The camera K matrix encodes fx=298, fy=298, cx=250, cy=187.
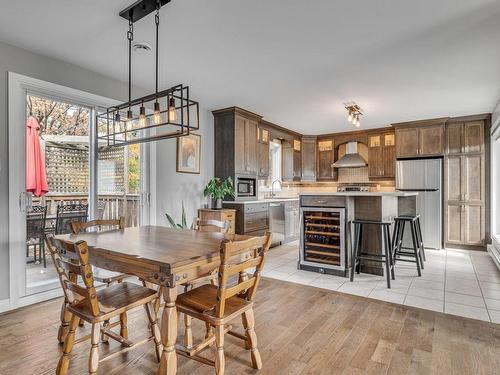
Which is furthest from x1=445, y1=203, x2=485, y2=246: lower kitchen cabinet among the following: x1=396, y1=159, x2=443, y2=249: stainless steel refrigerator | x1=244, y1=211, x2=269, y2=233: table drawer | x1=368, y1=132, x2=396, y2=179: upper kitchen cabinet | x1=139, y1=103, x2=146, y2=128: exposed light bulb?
x1=139, y1=103, x2=146, y2=128: exposed light bulb

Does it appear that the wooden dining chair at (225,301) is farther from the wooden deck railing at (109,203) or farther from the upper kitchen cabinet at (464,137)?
the upper kitchen cabinet at (464,137)

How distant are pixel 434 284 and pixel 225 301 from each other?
2.94m

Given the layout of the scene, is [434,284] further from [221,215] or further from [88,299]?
[88,299]

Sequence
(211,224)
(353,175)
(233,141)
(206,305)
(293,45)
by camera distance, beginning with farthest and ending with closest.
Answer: (353,175) < (233,141) < (293,45) < (211,224) < (206,305)

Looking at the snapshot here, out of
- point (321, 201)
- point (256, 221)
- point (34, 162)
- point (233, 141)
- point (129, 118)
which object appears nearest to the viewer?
point (129, 118)

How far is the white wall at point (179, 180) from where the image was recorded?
434cm

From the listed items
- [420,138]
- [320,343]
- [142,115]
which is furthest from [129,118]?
[420,138]

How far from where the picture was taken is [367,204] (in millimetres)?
3793

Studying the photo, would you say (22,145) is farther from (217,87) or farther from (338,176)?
(338,176)


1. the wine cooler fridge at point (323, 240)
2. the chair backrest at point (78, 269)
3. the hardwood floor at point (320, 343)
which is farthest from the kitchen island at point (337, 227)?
the chair backrest at point (78, 269)

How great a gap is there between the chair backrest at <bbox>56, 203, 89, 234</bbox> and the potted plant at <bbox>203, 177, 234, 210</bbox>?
185cm

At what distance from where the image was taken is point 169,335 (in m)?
1.59

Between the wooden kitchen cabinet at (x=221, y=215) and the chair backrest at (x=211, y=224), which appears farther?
the wooden kitchen cabinet at (x=221, y=215)

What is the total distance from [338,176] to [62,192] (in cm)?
599
